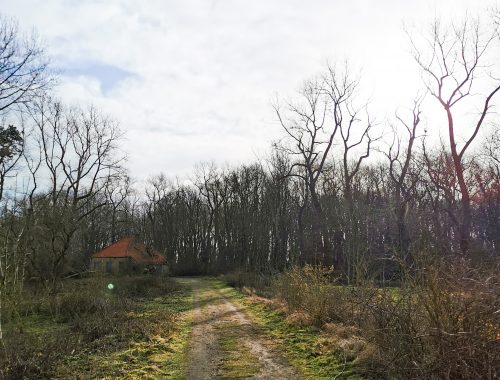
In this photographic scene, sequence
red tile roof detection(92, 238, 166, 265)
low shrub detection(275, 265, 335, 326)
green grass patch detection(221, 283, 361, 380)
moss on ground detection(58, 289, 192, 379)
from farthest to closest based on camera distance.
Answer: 1. red tile roof detection(92, 238, 166, 265)
2. low shrub detection(275, 265, 335, 326)
3. moss on ground detection(58, 289, 192, 379)
4. green grass patch detection(221, 283, 361, 380)

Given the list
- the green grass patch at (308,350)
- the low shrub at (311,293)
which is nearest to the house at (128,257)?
the low shrub at (311,293)

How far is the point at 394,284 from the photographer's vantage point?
381 inches

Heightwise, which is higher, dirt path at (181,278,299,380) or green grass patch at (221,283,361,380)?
green grass patch at (221,283,361,380)

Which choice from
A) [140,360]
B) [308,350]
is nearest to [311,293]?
[308,350]

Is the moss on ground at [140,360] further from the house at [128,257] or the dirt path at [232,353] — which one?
the house at [128,257]

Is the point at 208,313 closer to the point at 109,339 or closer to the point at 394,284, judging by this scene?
the point at 109,339

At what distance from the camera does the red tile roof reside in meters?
46.1

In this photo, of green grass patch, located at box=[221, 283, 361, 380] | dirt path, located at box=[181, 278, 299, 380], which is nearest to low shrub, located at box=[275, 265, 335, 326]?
green grass patch, located at box=[221, 283, 361, 380]

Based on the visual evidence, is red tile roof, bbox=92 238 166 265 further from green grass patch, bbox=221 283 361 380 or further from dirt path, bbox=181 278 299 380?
green grass patch, bbox=221 283 361 380

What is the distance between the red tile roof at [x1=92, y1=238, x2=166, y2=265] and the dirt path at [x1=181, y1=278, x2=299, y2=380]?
32.7 meters

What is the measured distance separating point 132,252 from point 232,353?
1580 inches

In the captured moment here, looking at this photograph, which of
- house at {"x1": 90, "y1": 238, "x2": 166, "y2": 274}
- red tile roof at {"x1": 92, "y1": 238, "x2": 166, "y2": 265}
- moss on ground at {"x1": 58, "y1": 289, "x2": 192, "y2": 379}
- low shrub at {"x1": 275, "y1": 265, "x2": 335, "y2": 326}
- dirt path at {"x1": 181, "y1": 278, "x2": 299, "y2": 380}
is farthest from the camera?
red tile roof at {"x1": 92, "y1": 238, "x2": 166, "y2": 265}

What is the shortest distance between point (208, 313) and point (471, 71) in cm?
2125

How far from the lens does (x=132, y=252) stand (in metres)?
47.5
